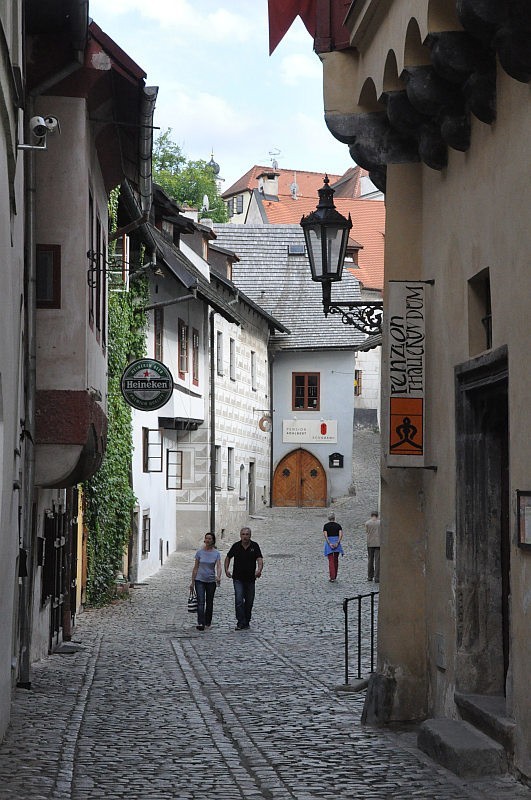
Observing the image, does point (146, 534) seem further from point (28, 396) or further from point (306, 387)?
point (306, 387)

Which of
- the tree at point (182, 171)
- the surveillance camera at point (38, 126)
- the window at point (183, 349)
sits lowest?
the surveillance camera at point (38, 126)

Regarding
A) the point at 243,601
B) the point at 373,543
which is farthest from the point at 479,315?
the point at 373,543

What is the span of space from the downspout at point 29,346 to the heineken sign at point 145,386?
8.17 meters

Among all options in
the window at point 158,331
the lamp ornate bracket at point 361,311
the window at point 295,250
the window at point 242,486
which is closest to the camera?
the lamp ornate bracket at point 361,311

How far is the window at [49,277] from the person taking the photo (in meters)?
13.8

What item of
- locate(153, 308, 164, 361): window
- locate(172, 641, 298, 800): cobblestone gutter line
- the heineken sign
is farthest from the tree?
locate(172, 641, 298, 800): cobblestone gutter line

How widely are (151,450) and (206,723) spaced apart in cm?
1933

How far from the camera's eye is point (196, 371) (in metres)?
36.1

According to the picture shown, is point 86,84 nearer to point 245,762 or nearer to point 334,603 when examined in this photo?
point 245,762

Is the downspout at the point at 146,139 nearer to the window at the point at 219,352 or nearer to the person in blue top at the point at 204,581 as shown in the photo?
the person in blue top at the point at 204,581

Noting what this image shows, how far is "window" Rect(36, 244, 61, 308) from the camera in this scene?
13.8 meters

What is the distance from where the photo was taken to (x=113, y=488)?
23.2 metres

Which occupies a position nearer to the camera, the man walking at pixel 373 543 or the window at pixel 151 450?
the man walking at pixel 373 543

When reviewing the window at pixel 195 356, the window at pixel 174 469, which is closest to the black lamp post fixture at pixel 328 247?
the window at pixel 174 469
